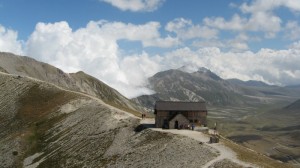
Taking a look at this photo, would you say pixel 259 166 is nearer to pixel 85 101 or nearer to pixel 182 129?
pixel 182 129

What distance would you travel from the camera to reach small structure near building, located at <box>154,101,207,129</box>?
118 metres

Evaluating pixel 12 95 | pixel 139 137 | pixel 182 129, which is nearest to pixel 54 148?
pixel 139 137

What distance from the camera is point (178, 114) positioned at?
118375mm

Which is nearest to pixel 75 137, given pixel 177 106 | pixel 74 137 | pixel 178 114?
pixel 74 137

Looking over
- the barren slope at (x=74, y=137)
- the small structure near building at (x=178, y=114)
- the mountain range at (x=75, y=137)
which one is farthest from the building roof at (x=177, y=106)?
the mountain range at (x=75, y=137)

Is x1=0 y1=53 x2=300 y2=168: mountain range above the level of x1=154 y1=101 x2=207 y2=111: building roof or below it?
below

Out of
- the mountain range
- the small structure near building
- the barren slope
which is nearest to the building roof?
the small structure near building

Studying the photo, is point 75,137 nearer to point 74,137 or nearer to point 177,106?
point 74,137

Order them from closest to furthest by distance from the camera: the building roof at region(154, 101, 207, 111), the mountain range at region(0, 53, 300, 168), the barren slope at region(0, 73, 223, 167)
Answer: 1. the barren slope at region(0, 73, 223, 167)
2. the mountain range at region(0, 53, 300, 168)
3. the building roof at region(154, 101, 207, 111)

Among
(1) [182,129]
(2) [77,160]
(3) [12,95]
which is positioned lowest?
(2) [77,160]

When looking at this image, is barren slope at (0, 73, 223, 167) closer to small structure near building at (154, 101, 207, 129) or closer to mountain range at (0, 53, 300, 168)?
mountain range at (0, 53, 300, 168)

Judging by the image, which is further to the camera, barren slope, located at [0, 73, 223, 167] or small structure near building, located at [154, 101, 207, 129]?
small structure near building, located at [154, 101, 207, 129]

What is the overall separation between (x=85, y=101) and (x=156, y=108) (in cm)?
3290

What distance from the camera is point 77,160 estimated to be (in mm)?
103812
